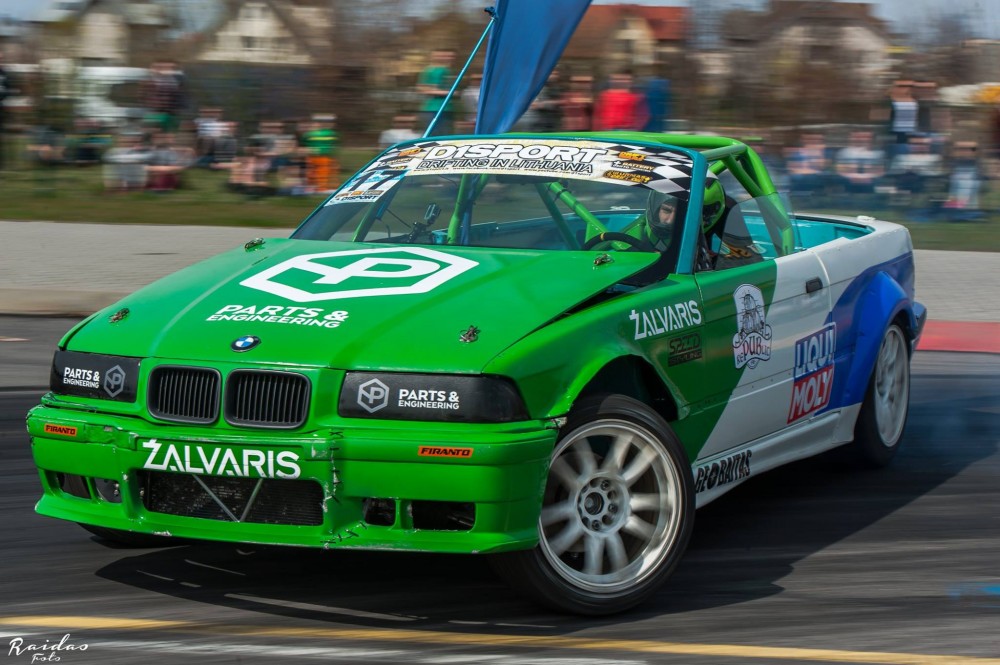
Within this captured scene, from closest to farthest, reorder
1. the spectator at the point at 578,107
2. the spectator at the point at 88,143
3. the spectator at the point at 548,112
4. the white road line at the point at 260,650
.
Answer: the white road line at the point at 260,650 < the spectator at the point at 578,107 < the spectator at the point at 548,112 < the spectator at the point at 88,143

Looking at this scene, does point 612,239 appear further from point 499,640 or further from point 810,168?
point 810,168

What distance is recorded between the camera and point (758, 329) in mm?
5223

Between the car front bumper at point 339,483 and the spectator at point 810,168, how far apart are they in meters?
12.6

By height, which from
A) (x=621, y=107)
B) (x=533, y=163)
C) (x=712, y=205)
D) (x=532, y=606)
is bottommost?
(x=532, y=606)

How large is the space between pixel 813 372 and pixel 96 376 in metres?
2.84

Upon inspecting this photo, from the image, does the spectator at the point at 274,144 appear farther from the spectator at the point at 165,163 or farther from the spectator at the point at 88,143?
the spectator at the point at 88,143

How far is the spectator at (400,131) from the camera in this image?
56.8ft

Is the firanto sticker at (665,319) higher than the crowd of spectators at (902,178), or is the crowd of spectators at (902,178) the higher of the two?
the firanto sticker at (665,319)

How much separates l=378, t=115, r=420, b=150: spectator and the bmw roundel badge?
1296 centimetres

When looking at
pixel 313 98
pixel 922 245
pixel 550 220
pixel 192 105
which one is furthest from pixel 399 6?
pixel 550 220

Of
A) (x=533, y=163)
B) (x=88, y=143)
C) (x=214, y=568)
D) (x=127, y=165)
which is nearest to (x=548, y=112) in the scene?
(x=127, y=165)

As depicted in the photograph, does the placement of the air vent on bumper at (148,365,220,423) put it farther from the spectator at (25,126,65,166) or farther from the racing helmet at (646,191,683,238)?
the spectator at (25,126,65,166)

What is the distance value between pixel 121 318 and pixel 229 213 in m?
12.2

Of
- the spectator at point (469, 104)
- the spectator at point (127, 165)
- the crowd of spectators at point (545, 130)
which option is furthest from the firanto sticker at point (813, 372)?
the spectator at point (127, 165)
